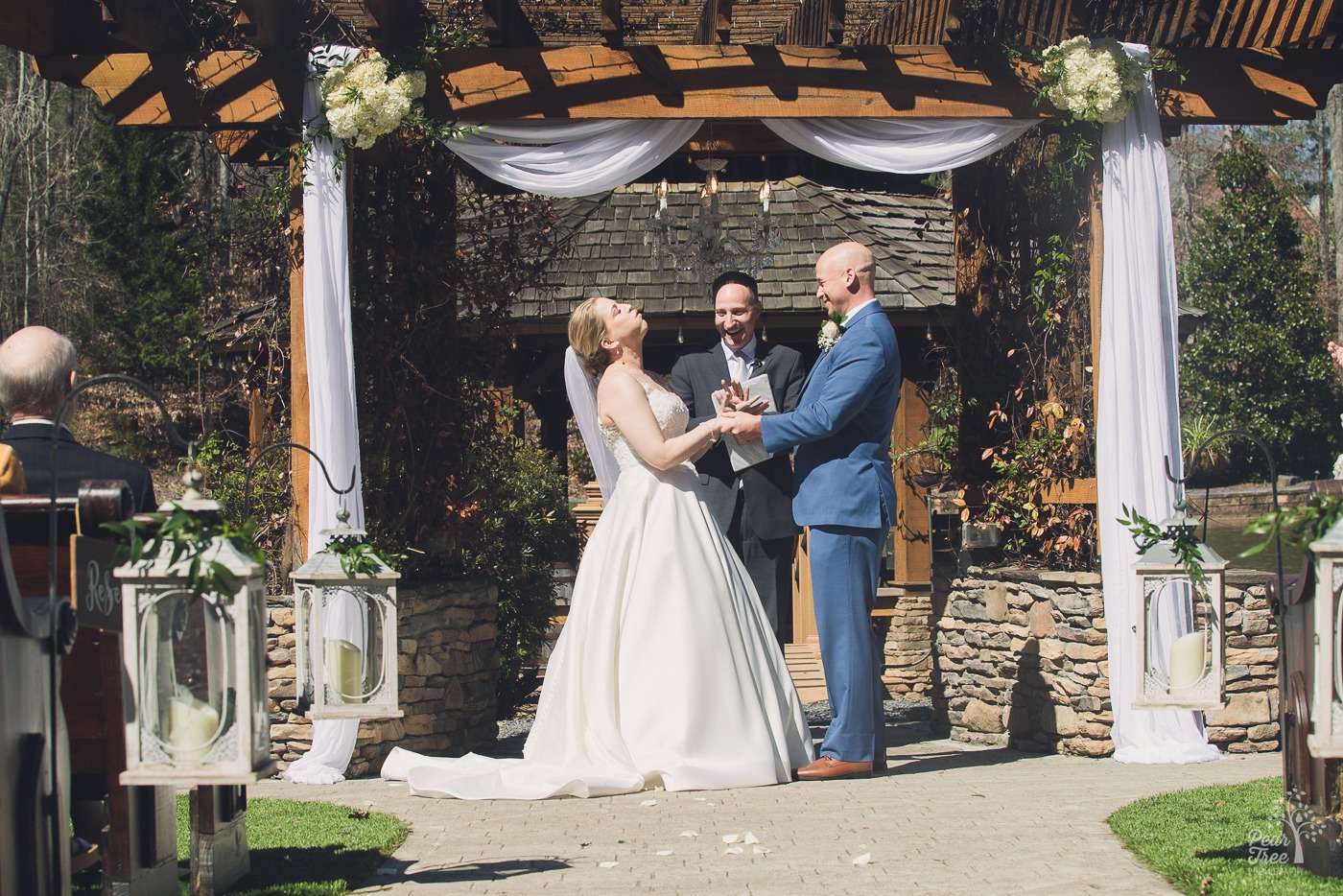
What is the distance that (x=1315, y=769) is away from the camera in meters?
3.83

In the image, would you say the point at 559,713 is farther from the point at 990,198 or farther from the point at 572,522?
the point at 572,522

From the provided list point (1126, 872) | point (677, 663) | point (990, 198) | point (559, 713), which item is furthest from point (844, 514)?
point (990, 198)

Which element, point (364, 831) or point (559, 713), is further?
point (559, 713)

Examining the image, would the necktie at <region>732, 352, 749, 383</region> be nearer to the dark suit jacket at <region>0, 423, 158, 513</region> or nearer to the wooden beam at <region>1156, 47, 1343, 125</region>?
the wooden beam at <region>1156, 47, 1343, 125</region>

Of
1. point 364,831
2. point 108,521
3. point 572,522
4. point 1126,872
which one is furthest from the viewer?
point 572,522

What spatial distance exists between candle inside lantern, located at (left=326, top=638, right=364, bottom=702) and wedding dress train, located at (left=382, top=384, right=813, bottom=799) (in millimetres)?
897

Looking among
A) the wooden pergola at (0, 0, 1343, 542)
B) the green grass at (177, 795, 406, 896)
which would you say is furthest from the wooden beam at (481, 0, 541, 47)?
the green grass at (177, 795, 406, 896)

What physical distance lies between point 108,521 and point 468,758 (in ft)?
9.41

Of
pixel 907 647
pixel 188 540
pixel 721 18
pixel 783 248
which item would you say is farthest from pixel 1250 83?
pixel 907 647

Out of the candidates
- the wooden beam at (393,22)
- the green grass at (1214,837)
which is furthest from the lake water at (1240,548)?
the wooden beam at (393,22)

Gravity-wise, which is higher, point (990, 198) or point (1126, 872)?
point (990, 198)

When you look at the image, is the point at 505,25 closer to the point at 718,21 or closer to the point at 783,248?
the point at 718,21

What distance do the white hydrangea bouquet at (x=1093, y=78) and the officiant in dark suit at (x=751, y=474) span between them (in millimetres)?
1730

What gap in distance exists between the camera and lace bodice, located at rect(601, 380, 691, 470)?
636 centimetres
